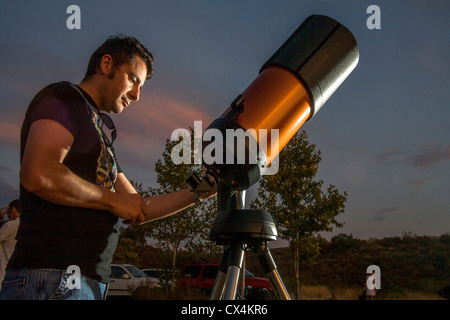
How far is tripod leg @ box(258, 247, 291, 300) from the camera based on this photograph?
1635mm

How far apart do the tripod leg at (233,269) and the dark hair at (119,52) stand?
4.04 feet

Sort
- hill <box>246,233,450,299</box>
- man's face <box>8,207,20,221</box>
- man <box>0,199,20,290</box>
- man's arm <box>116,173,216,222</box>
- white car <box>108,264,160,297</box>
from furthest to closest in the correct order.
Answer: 1. hill <box>246,233,450,299</box>
2. white car <box>108,264,160,297</box>
3. man's face <box>8,207,20,221</box>
4. man <box>0,199,20,290</box>
5. man's arm <box>116,173,216,222</box>

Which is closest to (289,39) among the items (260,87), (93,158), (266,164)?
(260,87)

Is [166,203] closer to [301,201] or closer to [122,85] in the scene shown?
[122,85]

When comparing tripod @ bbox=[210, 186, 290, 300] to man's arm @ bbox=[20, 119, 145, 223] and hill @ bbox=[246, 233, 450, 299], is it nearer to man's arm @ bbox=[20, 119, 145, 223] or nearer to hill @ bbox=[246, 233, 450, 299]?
man's arm @ bbox=[20, 119, 145, 223]

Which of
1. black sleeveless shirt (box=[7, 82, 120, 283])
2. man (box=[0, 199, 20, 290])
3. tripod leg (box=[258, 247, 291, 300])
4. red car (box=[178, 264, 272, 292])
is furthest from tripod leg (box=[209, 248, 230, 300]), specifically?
red car (box=[178, 264, 272, 292])

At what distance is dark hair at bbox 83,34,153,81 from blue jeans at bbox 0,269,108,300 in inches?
44.0

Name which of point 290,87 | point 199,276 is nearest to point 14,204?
point 290,87

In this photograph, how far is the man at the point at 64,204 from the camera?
4.40ft

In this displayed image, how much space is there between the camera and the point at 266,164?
1.80 m

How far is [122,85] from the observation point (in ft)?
6.34

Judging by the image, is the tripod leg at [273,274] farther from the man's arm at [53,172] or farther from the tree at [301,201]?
the tree at [301,201]

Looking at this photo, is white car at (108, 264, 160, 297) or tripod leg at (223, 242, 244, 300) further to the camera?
white car at (108, 264, 160, 297)

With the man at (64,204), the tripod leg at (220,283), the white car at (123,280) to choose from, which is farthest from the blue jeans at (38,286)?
the white car at (123,280)
